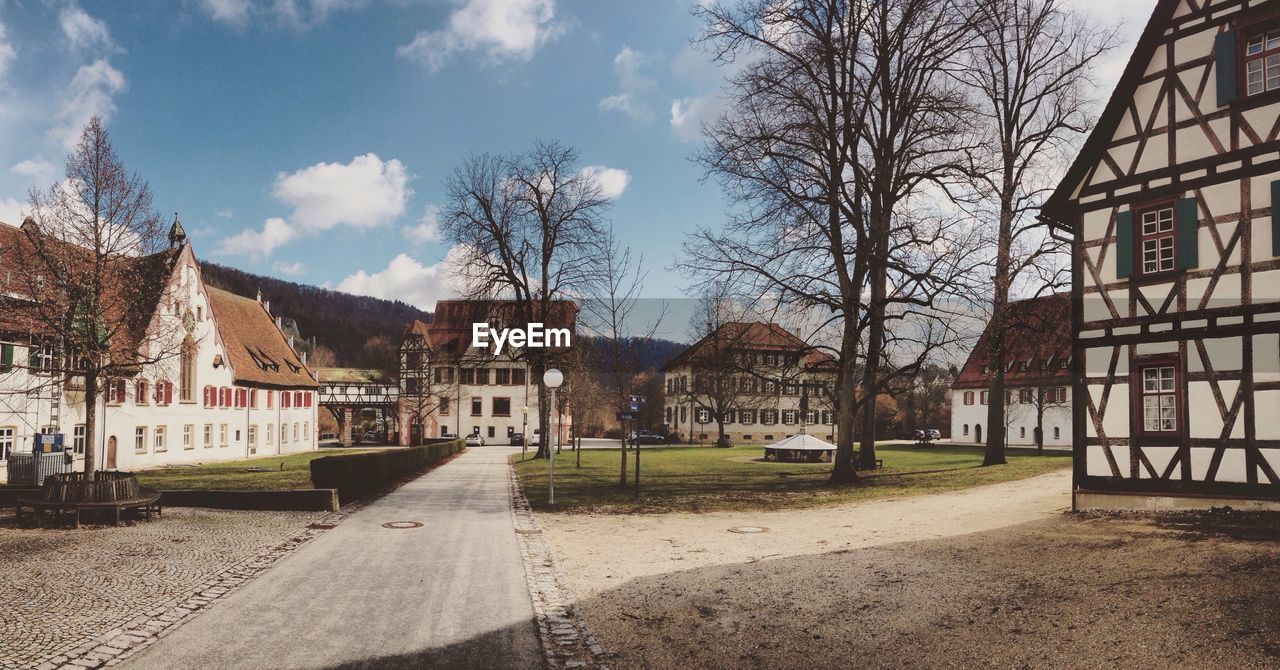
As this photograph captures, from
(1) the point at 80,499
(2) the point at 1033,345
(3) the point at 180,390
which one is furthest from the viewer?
(3) the point at 180,390

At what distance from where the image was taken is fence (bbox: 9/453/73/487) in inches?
1004

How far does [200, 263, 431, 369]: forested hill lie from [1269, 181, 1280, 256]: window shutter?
14632 cm

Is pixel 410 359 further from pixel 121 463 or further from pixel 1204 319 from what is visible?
pixel 1204 319

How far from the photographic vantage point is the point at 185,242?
42812mm

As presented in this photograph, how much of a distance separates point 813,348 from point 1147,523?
35.1ft

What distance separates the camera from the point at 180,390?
4181cm

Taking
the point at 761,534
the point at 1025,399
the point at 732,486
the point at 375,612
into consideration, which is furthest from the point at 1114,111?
the point at 1025,399

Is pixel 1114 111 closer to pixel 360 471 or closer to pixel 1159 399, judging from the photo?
pixel 1159 399

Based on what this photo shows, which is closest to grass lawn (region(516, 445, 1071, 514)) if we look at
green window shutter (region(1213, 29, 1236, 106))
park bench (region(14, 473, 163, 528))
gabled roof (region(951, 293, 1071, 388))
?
gabled roof (region(951, 293, 1071, 388))

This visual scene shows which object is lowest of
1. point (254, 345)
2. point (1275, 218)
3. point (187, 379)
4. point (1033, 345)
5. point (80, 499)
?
point (80, 499)

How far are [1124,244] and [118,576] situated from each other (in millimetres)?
17872

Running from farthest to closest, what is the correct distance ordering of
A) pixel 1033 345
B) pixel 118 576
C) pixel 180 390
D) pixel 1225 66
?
pixel 180 390, pixel 1033 345, pixel 1225 66, pixel 118 576

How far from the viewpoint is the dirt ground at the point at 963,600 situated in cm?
764

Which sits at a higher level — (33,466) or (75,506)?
(75,506)
